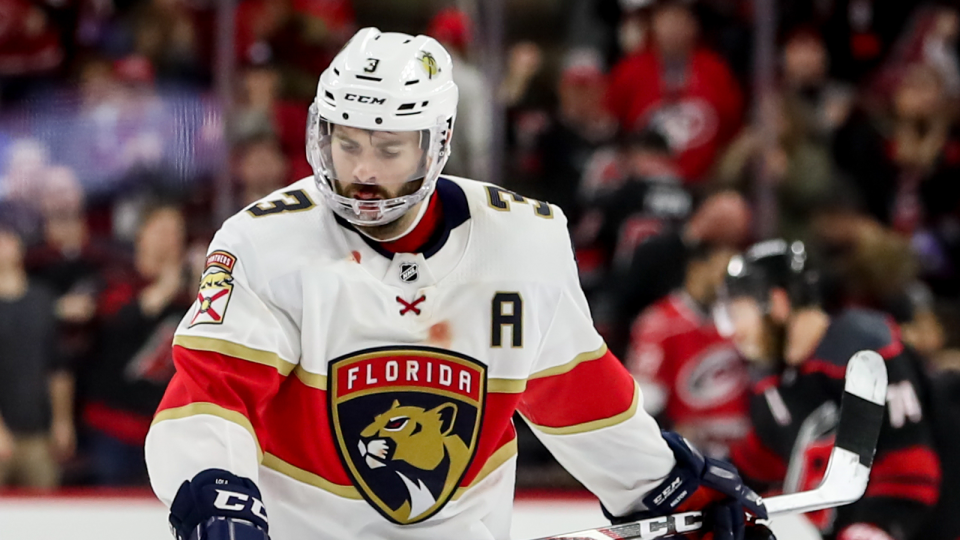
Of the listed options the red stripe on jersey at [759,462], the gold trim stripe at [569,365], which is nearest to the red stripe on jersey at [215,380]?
the gold trim stripe at [569,365]

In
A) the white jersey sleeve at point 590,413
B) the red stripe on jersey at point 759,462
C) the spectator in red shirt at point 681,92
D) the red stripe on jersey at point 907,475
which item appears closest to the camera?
the white jersey sleeve at point 590,413

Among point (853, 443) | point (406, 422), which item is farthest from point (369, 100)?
point (853, 443)

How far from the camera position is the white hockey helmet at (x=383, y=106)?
6.40 ft

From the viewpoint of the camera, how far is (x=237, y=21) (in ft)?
15.4

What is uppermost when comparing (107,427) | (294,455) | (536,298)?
(536,298)

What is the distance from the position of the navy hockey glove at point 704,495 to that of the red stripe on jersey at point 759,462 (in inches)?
38.3

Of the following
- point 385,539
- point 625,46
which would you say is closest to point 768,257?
point 385,539

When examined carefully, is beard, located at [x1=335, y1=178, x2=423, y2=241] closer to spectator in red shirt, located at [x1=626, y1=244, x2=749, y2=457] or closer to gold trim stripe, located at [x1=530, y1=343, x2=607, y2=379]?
gold trim stripe, located at [x1=530, y1=343, x2=607, y2=379]

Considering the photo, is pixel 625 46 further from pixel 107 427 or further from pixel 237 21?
pixel 107 427

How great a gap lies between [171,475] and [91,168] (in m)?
2.93

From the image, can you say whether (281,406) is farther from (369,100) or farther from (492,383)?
(369,100)

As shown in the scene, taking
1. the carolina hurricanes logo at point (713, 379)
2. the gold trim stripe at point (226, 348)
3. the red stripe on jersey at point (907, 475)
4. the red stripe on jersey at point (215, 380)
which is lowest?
the carolina hurricanes logo at point (713, 379)

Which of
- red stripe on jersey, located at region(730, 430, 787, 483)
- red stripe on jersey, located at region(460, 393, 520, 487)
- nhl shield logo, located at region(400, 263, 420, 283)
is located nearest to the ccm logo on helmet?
nhl shield logo, located at region(400, 263, 420, 283)

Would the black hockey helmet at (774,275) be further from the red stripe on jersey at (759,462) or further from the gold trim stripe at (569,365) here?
the gold trim stripe at (569,365)
